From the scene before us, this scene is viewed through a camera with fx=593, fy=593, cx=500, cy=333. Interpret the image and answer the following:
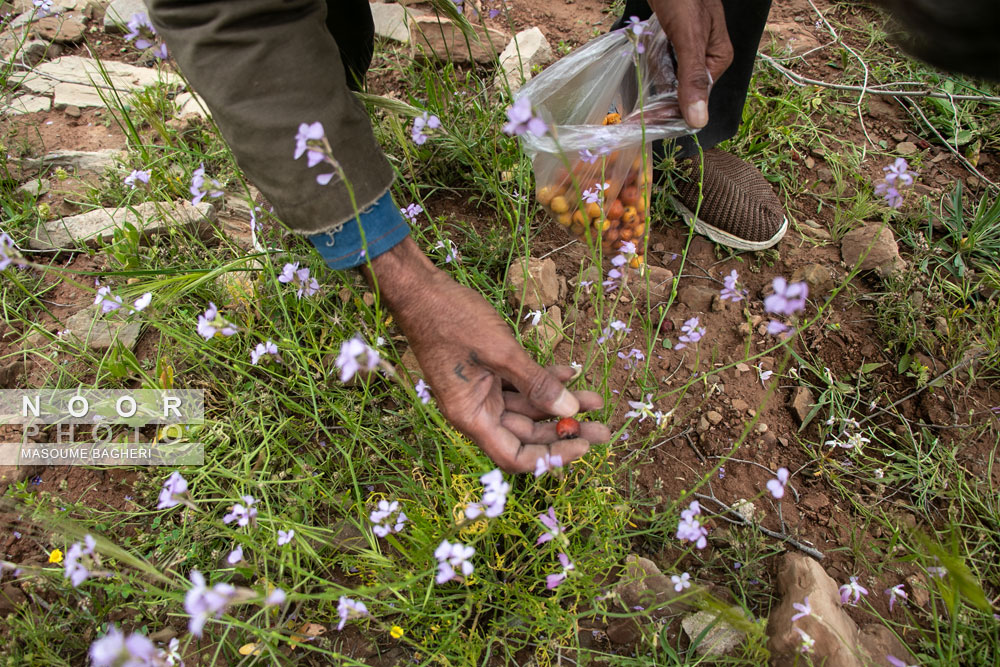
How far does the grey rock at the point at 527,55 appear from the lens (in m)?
2.55

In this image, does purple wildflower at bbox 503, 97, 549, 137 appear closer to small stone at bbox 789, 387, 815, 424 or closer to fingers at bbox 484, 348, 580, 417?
fingers at bbox 484, 348, 580, 417

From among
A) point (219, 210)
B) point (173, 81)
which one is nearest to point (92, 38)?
point (173, 81)

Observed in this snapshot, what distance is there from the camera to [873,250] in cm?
199

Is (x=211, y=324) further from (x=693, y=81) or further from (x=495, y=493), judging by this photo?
(x=693, y=81)

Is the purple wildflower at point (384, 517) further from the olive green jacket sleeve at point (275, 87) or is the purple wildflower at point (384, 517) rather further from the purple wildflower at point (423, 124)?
the purple wildflower at point (423, 124)

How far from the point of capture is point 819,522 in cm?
159

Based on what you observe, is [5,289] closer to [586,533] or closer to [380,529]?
[380,529]

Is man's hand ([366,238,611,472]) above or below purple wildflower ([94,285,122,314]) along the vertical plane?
below

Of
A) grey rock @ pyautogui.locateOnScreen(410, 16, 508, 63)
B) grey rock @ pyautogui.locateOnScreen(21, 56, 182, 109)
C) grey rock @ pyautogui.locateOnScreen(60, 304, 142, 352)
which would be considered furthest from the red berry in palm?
grey rock @ pyautogui.locateOnScreen(21, 56, 182, 109)

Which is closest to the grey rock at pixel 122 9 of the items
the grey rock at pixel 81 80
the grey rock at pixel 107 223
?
the grey rock at pixel 81 80

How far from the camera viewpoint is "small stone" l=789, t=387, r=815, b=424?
175 centimetres

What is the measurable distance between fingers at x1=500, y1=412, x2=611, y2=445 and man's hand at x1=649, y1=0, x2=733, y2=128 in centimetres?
96

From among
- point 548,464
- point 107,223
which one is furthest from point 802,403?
point 107,223

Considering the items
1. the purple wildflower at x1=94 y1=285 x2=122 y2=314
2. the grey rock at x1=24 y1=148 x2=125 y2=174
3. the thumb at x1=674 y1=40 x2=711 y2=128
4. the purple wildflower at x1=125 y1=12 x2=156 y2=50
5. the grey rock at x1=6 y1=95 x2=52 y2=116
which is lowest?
the grey rock at x1=24 y1=148 x2=125 y2=174
